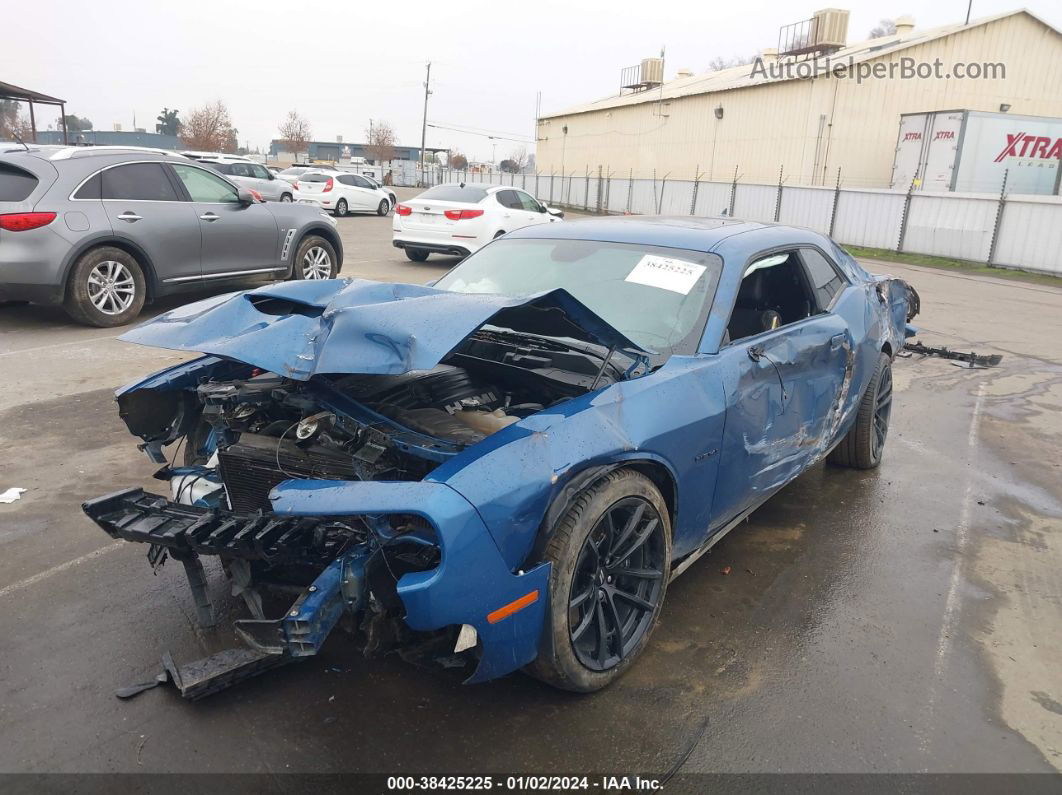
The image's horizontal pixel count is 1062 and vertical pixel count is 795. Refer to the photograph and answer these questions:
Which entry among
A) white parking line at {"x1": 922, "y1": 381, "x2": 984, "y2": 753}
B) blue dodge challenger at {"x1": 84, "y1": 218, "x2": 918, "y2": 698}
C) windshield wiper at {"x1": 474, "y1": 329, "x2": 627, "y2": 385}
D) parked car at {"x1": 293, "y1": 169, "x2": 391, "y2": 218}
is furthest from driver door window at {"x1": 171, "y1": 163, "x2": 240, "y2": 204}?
parked car at {"x1": 293, "y1": 169, "x2": 391, "y2": 218}

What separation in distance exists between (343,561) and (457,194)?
1177 centimetres

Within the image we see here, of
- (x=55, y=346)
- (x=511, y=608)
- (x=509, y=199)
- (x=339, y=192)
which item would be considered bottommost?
(x=55, y=346)

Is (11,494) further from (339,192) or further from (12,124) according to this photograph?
(12,124)

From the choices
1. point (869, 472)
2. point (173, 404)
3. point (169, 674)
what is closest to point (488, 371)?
point (173, 404)

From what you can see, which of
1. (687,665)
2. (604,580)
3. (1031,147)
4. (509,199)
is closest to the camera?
(604,580)

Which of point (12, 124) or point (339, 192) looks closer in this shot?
point (339, 192)

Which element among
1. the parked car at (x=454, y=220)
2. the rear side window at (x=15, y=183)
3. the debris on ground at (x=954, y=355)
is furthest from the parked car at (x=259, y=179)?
the debris on ground at (x=954, y=355)

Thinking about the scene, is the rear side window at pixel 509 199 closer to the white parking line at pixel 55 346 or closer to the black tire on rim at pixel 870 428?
the white parking line at pixel 55 346

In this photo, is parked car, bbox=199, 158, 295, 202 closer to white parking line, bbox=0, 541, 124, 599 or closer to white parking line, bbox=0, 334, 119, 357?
white parking line, bbox=0, 334, 119, 357

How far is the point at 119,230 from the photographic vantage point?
7.70 metres

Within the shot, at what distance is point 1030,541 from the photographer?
4.24 m

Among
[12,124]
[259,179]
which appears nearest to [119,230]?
[259,179]

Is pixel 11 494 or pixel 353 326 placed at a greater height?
pixel 353 326

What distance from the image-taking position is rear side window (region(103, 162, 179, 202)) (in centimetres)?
779
